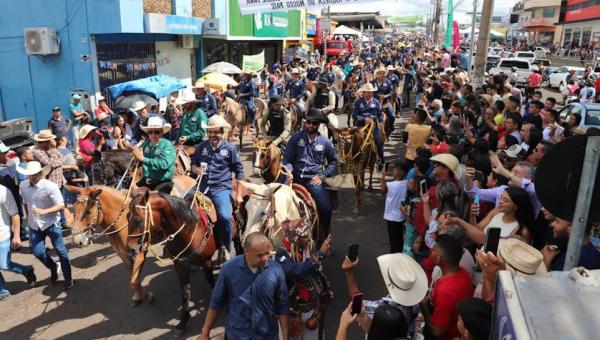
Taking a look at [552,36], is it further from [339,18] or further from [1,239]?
[1,239]

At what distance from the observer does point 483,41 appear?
44.0 feet

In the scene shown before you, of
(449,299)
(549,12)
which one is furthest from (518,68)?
(549,12)

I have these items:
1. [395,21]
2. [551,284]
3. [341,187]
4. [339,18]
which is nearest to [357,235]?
[341,187]

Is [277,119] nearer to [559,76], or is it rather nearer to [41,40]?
[41,40]

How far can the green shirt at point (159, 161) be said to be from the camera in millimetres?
6168

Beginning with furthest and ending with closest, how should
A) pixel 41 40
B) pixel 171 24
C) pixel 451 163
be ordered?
pixel 171 24
pixel 41 40
pixel 451 163

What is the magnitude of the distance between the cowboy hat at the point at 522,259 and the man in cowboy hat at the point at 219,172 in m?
3.87

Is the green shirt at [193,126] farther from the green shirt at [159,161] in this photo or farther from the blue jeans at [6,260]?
the blue jeans at [6,260]

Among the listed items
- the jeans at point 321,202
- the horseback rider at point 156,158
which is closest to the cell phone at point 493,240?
the jeans at point 321,202

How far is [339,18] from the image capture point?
251ft

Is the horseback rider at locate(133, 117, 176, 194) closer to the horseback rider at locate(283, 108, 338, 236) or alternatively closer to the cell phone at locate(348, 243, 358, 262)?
the horseback rider at locate(283, 108, 338, 236)

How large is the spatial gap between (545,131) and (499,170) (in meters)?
4.24

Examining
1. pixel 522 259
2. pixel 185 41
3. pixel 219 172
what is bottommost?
pixel 219 172

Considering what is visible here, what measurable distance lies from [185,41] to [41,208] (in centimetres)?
1441
